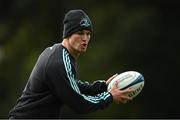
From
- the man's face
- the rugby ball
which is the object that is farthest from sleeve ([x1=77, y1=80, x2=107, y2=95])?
the man's face

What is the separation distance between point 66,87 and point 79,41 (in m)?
0.57

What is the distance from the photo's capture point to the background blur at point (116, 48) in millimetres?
21328

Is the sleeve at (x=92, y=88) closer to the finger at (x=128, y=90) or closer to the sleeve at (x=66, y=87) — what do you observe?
the finger at (x=128, y=90)

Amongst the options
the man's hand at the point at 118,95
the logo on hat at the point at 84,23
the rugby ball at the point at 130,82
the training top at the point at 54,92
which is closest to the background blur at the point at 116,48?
the rugby ball at the point at 130,82

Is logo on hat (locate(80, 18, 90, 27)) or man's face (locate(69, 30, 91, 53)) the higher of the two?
logo on hat (locate(80, 18, 90, 27))

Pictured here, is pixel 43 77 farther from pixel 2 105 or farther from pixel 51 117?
pixel 2 105

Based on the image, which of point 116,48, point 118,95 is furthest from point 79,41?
point 116,48

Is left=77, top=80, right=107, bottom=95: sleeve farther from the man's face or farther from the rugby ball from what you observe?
the man's face

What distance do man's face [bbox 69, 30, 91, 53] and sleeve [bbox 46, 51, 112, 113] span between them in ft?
0.63

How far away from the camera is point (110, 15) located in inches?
873

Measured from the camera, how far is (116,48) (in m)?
21.3

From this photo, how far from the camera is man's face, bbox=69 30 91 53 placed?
9953mm

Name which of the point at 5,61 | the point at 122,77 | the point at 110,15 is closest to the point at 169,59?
the point at 110,15

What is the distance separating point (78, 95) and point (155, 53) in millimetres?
12655
